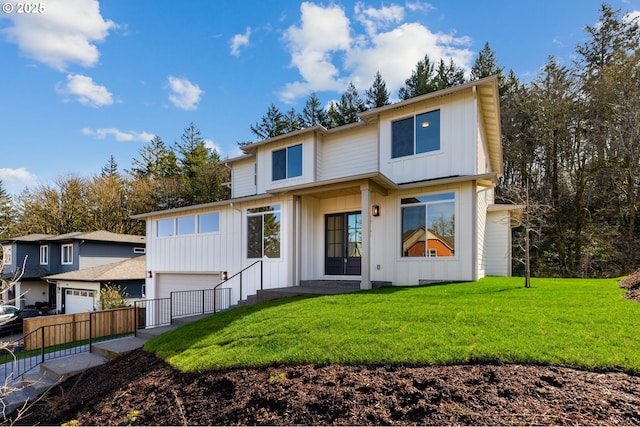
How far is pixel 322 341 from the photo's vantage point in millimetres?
4613

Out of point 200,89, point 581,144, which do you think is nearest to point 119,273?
point 200,89

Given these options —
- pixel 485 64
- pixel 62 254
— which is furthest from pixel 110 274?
pixel 485 64

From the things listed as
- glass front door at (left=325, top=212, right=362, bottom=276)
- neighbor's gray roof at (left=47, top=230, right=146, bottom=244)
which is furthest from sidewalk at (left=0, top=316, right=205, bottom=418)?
neighbor's gray roof at (left=47, top=230, right=146, bottom=244)

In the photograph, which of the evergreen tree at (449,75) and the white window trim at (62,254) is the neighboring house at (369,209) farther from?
the white window trim at (62,254)

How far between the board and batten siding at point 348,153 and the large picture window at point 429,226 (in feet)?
7.45

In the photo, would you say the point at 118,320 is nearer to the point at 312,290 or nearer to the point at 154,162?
the point at 312,290

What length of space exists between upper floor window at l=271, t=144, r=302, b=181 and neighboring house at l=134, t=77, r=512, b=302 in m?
0.04

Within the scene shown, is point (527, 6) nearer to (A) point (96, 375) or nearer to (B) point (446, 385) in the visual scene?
(B) point (446, 385)

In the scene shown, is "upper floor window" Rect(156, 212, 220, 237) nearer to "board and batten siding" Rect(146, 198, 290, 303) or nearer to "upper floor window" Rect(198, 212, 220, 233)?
"upper floor window" Rect(198, 212, 220, 233)

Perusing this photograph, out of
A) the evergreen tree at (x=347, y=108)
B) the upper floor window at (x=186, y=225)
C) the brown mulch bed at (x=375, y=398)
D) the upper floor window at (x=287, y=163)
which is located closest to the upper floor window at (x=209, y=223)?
the upper floor window at (x=186, y=225)

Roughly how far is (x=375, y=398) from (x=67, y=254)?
26639 mm

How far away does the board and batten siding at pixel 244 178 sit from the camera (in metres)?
14.5

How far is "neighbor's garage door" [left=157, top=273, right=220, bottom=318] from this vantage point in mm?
12891

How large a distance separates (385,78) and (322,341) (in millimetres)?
23642
